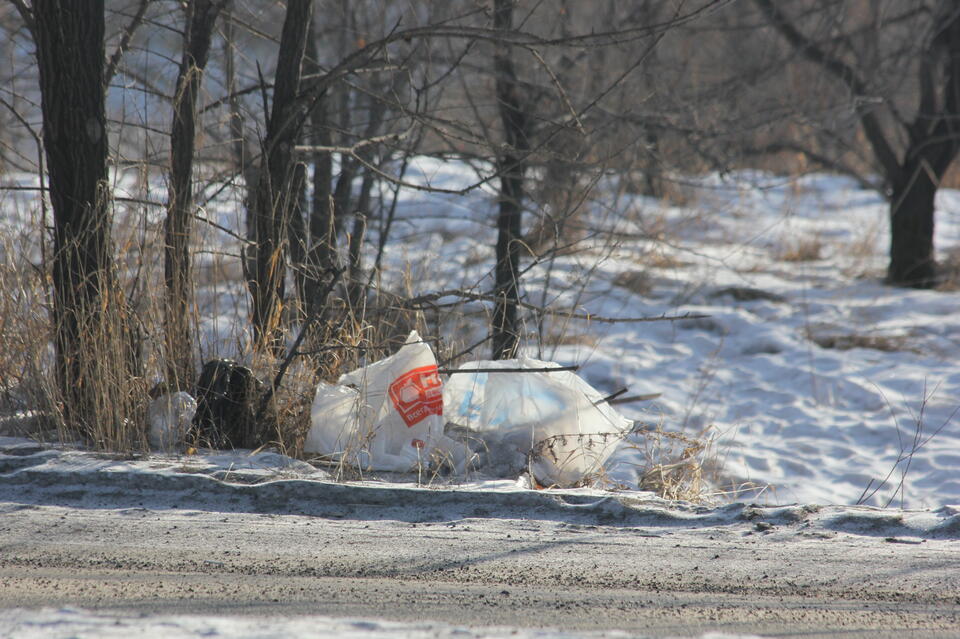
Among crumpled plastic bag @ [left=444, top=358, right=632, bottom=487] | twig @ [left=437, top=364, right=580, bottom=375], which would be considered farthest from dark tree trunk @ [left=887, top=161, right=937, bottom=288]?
twig @ [left=437, top=364, right=580, bottom=375]

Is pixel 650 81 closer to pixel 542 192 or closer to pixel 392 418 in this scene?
pixel 542 192

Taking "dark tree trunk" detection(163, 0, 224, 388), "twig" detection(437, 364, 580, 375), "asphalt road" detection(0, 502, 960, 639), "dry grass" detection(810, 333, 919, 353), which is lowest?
"asphalt road" detection(0, 502, 960, 639)

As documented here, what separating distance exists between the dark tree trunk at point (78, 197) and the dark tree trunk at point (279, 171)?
616mm

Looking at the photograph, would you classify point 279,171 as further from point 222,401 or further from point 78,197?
point 222,401

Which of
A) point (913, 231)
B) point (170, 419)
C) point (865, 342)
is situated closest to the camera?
point (170, 419)

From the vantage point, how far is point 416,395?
3.88 m

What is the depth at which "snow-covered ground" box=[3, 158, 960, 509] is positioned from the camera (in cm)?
514

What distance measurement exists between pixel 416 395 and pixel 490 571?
4.37 feet

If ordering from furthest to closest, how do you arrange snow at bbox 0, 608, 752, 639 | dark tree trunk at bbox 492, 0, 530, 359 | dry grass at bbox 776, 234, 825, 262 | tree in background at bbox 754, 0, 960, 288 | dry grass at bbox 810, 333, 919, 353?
dry grass at bbox 776, 234, 825, 262 → tree in background at bbox 754, 0, 960, 288 → dry grass at bbox 810, 333, 919, 353 → dark tree trunk at bbox 492, 0, 530, 359 → snow at bbox 0, 608, 752, 639

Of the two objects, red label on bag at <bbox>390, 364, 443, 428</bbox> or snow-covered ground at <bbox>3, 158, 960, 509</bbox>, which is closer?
red label on bag at <bbox>390, 364, 443, 428</bbox>

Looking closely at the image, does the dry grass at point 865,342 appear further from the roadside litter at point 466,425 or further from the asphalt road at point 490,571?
the asphalt road at point 490,571

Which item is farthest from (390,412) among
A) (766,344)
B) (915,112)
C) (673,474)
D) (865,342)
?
(915,112)

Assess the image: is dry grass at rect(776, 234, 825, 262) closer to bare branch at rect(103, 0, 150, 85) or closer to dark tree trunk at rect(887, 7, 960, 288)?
dark tree trunk at rect(887, 7, 960, 288)

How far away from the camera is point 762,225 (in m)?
11.6
